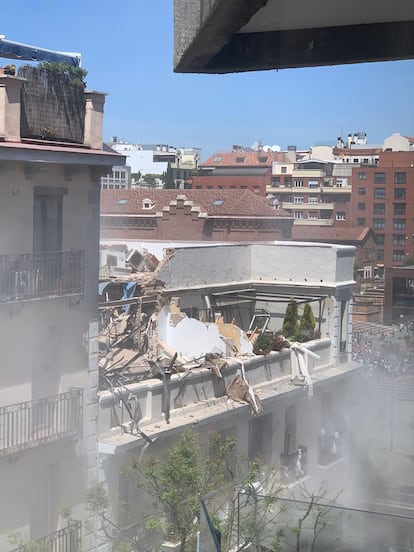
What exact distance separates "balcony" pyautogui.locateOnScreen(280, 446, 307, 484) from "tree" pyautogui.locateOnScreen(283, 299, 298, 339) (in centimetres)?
151

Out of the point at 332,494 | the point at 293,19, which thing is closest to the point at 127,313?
the point at 332,494

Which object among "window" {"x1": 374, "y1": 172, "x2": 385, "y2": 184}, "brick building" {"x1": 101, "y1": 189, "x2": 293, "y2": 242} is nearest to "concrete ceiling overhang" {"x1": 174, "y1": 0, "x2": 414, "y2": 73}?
"brick building" {"x1": 101, "y1": 189, "x2": 293, "y2": 242}

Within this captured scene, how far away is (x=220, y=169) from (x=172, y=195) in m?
26.9

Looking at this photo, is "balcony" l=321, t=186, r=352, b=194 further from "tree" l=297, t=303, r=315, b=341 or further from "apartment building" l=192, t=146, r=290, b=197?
"tree" l=297, t=303, r=315, b=341

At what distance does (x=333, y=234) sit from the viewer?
3117 cm

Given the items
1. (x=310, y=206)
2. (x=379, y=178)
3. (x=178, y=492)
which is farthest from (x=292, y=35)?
(x=310, y=206)

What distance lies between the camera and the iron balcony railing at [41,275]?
7.38m

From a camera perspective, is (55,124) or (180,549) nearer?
(180,549)

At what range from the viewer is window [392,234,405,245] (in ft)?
109

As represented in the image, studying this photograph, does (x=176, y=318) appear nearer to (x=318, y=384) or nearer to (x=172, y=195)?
(x=318, y=384)

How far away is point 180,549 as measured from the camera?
273 inches

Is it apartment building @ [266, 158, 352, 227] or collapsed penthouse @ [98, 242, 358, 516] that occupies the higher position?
apartment building @ [266, 158, 352, 227]

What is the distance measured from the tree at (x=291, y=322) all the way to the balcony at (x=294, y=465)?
59.5 inches

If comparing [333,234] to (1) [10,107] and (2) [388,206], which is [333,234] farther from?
(1) [10,107]
